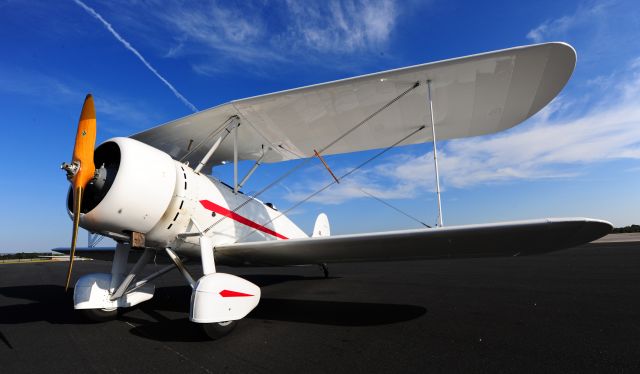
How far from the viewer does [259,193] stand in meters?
4.87

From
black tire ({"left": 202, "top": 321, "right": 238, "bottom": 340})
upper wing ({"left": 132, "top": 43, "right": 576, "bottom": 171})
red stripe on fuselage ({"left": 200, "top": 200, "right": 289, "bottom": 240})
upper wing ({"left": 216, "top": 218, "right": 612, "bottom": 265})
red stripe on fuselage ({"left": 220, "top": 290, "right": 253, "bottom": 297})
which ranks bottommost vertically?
black tire ({"left": 202, "top": 321, "right": 238, "bottom": 340})

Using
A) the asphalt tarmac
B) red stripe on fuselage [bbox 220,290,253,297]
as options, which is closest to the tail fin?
the asphalt tarmac

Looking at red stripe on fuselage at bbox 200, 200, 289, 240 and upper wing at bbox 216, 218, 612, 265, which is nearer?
upper wing at bbox 216, 218, 612, 265

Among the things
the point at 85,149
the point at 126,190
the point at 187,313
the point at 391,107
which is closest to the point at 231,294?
the point at 126,190

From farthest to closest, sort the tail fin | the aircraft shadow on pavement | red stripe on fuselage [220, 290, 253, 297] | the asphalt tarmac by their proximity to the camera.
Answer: the tail fin
the aircraft shadow on pavement
red stripe on fuselage [220, 290, 253, 297]
the asphalt tarmac

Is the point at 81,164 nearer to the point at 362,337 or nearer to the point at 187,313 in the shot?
the point at 187,313

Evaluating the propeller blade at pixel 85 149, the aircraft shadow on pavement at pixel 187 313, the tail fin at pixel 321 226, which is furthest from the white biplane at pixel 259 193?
the tail fin at pixel 321 226

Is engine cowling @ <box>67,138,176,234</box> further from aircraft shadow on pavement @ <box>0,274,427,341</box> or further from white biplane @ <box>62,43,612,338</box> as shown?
aircraft shadow on pavement @ <box>0,274,427,341</box>

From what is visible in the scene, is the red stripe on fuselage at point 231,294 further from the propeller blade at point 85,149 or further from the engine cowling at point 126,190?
the propeller blade at point 85,149

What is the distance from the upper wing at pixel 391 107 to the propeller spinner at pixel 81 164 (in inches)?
53.8

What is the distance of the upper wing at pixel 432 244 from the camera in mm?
3317

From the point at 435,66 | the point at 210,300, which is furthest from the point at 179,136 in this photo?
the point at 435,66

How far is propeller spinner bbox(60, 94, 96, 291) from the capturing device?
3.61 m

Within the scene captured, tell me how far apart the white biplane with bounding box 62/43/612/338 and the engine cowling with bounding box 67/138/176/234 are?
1cm
